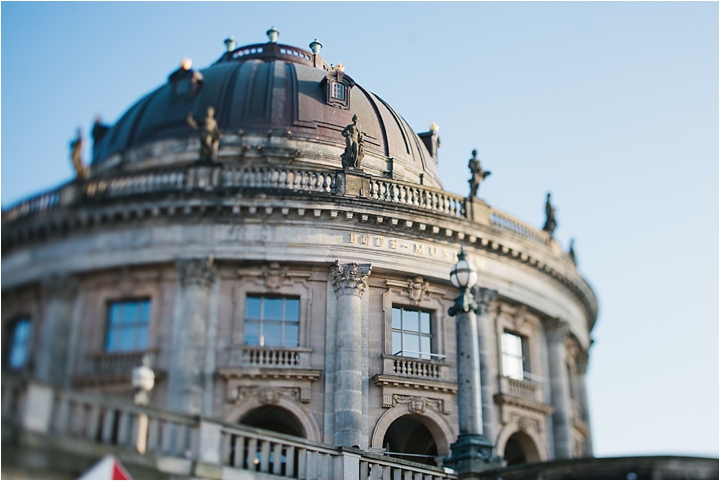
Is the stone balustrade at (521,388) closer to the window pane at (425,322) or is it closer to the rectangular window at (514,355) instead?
the rectangular window at (514,355)

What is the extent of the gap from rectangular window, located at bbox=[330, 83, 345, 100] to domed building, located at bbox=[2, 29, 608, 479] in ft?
0.17

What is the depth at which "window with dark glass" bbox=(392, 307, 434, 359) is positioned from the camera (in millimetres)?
31359

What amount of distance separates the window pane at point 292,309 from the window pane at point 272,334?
1.45 ft

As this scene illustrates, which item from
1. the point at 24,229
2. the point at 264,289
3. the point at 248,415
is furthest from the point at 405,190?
the point at 24,229

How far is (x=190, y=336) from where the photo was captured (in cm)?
2886

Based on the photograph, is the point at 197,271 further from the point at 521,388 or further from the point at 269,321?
the point at 521,388

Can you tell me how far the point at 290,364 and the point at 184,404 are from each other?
349 centimetres

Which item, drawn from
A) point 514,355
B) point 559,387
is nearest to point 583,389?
point 559,387

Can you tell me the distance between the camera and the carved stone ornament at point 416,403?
99.8ft

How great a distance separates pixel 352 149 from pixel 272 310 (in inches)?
251

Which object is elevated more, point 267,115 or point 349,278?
point 267,115

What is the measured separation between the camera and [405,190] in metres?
32.5

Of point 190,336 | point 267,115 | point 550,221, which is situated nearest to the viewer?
point 190,336

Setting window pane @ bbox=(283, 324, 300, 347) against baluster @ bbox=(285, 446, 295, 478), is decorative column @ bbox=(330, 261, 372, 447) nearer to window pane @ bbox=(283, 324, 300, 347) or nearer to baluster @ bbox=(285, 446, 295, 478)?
window pane @ bbox=(283, 324, 300, 347)
